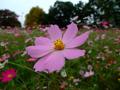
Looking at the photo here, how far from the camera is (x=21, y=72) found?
10.4ft

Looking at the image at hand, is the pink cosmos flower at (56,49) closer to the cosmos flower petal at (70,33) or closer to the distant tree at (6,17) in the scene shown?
the cosmos flower petal at (70,33)

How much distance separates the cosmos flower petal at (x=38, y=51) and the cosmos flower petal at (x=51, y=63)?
2 cm

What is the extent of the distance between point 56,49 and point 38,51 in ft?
0.09

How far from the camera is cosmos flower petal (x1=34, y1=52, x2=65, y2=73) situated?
1.76ft

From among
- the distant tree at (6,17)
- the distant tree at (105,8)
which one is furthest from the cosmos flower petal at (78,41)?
the distant tree at (105,8)

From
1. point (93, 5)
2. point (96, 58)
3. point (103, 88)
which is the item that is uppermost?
point (103, 88)

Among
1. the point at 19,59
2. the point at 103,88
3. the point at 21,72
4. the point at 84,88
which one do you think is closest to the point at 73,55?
the point at 103,88

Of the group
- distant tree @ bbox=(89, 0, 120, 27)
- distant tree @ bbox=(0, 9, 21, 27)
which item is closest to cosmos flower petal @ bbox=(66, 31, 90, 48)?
distant tree @ bbox=(0, 9, 21, 27)

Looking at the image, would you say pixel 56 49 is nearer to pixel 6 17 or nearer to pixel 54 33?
pixel 54 33

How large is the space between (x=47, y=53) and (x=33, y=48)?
0.03m

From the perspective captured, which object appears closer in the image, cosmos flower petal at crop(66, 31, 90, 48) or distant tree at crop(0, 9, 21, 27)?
cosmos flower petal at crop(66, 31, 90, 48)

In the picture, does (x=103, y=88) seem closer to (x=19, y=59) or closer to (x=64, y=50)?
(x=64, y=50)

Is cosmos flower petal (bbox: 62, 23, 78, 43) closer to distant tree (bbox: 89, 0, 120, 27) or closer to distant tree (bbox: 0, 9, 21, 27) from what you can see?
distant tree (bbox: 0, 9, 21, 27)

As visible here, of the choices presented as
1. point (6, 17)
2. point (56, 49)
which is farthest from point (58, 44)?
point (6, 17)
